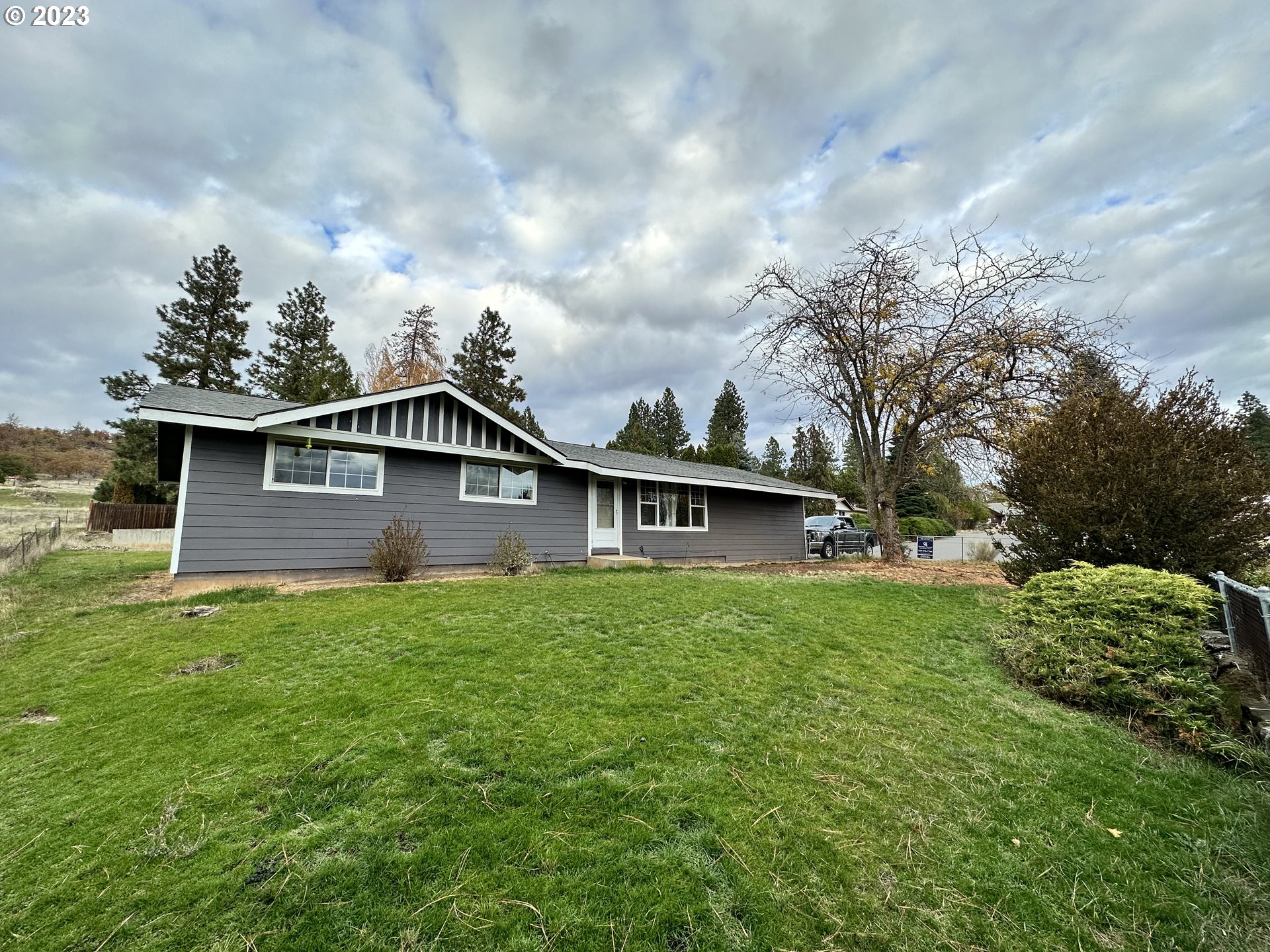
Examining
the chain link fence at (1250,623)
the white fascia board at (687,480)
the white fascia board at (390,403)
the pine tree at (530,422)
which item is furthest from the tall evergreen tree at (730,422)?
the chain link fence at (1250,623)

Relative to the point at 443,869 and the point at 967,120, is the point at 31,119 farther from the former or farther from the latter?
the point at 967,120

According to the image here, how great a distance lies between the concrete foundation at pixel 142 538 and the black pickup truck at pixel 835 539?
25.4m

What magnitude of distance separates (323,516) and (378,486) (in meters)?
1.08

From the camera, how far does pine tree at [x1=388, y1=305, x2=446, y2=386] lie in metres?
26.4

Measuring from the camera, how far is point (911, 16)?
790 centimetres

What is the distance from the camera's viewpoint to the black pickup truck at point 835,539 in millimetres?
18906

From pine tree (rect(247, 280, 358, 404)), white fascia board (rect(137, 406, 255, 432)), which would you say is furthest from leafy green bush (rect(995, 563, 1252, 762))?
pine tree (rect(247, 280, 358, 404))

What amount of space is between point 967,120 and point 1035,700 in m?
10.6

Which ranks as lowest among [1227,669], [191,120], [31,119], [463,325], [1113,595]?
[1227,669]

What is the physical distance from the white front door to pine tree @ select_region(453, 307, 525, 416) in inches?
730

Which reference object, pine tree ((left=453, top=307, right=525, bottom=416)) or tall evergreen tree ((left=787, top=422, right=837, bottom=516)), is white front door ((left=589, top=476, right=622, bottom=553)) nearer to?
pine tree ((left=453, top=307, right=525, bottom=416))

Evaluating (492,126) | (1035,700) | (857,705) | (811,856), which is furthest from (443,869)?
(492,126)

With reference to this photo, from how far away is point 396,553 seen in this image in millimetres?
8695

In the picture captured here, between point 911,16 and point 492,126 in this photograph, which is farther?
point 492,126
